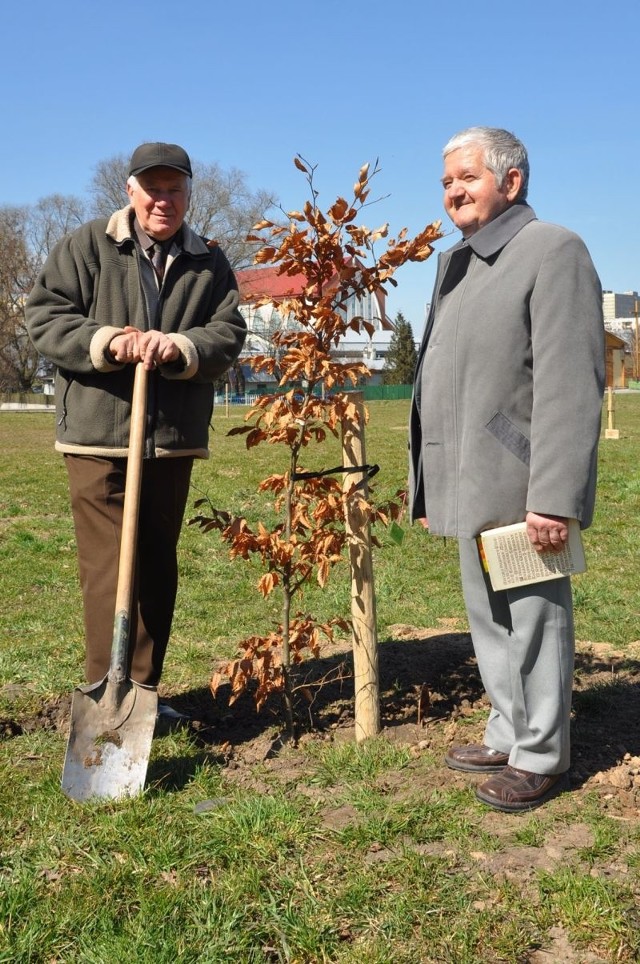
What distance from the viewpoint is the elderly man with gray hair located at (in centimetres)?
Answer: 297

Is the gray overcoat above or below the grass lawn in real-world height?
above

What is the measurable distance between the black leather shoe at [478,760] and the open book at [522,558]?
76 centimetres

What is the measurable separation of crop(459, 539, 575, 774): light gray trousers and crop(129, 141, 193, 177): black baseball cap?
1679 mm

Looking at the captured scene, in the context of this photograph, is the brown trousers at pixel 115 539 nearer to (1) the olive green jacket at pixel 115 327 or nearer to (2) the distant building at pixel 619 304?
(1) the olive green jacket at pixel 115 327

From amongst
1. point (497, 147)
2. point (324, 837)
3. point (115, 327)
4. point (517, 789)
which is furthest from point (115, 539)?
point (497, 147)

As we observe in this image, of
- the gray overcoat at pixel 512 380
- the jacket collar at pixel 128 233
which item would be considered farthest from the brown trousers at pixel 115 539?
the gray overcoat at pixel 512 380

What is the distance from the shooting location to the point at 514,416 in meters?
3.12

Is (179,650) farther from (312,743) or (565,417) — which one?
(565,417)

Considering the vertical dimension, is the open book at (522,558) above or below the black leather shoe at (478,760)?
above

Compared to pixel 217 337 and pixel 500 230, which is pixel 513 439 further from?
pixel 217 337

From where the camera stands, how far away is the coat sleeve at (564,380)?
116 inches

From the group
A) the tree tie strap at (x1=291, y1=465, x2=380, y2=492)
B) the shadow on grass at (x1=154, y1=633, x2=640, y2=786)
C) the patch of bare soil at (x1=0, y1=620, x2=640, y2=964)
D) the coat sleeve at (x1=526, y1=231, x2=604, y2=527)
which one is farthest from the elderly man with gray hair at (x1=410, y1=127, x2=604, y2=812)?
the shadow on grass at (x1=154, y1=633, x2=640, y2=786)

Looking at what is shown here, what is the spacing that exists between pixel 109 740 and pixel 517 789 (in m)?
1.39

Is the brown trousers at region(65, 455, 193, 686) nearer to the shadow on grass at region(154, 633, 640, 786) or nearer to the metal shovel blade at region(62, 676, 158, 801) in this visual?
the metal shovel blade at region(62, 676, 158, 801)
